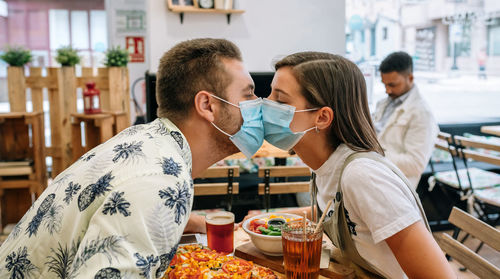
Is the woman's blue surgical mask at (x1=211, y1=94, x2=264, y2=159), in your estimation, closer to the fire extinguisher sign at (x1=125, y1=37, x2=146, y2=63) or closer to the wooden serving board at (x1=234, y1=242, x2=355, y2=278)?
the wooden serving board at (x1=234, y1=242, x2=355, y2=278)

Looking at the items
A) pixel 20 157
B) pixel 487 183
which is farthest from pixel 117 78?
pixel 487 183

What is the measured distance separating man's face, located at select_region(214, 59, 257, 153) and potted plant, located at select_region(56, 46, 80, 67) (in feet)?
10.6

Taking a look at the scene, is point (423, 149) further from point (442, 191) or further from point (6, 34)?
point (6, 34)

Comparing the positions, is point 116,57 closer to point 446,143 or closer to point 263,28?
point 263,28

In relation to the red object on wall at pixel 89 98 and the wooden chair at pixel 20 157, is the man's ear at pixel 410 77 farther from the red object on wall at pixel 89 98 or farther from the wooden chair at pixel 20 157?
the wooden chair at pixel 20 157

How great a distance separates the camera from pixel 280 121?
5.00 feet

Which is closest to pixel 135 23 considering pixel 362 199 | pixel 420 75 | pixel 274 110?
pixel 420 75

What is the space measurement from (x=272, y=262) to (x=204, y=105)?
49 centimetres

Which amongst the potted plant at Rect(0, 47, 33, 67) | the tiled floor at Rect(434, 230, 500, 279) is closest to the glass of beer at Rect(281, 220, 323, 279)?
the tiled floor at Rect(434, 230, 500, 279)

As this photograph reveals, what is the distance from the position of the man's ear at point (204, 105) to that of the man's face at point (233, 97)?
35 millimetres

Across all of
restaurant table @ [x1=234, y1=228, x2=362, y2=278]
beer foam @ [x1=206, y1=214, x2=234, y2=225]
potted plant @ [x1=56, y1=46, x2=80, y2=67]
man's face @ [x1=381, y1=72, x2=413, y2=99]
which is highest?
potted plant @ [x1=56, y1=46, x2=80, y2=67]

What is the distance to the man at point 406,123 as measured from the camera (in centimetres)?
308

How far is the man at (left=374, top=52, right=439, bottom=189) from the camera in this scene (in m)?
3.08

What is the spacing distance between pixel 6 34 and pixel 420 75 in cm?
671
